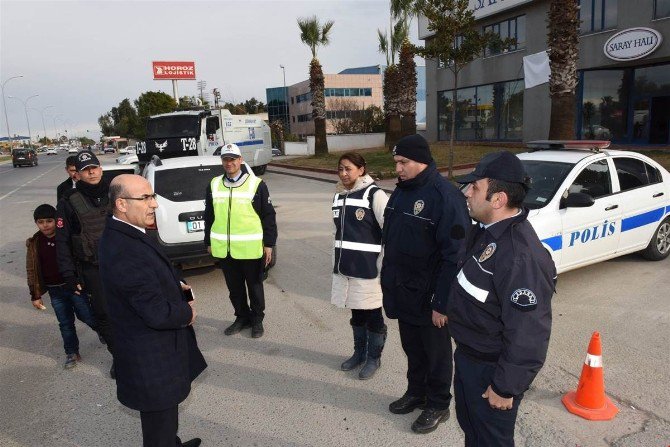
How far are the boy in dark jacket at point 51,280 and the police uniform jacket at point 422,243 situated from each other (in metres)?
2.91

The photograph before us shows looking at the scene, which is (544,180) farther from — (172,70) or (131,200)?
(172,70)

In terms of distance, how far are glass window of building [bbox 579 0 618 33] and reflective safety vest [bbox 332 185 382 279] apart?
18.6 m

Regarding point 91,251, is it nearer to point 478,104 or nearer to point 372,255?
point 372,255

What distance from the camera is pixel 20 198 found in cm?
1662

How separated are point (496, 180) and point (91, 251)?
11.0ft

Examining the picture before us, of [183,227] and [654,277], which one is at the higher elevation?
[183,227]

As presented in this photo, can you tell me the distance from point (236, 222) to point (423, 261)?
2.17 metres

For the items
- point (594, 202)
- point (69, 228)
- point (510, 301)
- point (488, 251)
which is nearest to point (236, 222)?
point (69, 228)

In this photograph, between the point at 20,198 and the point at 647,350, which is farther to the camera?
the point at 20,198

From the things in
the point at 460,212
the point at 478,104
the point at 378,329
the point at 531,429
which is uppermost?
the point at 478,104

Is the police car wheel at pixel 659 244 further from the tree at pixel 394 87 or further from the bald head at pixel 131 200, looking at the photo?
the tree at pixel 394 87

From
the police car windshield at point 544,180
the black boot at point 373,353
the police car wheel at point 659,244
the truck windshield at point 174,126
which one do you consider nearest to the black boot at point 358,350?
the black boot at point 373,353

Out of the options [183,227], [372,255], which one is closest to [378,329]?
[372,255]

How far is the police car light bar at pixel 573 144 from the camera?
566 centimetres
